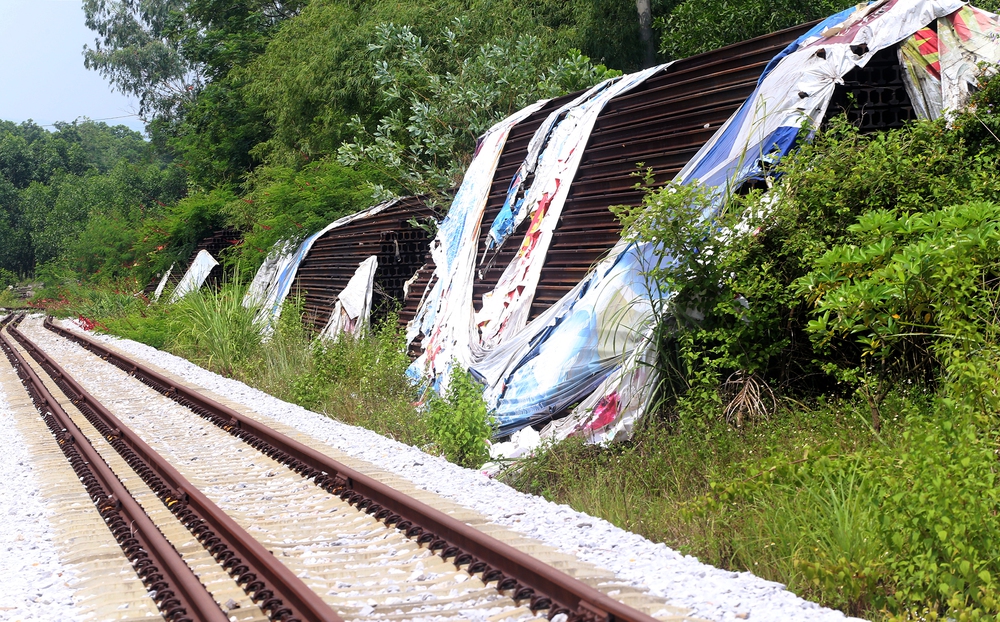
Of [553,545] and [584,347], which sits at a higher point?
[584,347]

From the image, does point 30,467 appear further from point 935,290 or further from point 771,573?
point 935,290

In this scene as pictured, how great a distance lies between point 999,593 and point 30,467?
8.30m

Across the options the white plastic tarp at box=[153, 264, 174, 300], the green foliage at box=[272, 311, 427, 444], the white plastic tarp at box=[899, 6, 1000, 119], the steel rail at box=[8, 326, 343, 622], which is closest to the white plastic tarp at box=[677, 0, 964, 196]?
the white plastic tarp at box=[899, 6, 1000, 119]

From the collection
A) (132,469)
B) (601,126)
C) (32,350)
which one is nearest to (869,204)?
(601,126)

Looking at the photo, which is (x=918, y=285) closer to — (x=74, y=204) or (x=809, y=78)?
(x=809, y=78)

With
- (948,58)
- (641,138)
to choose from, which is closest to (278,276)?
(641,138)

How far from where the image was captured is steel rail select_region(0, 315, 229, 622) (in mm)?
4840

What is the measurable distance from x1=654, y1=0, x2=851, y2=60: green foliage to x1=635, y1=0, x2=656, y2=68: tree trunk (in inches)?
120

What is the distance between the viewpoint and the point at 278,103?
99.5 ft

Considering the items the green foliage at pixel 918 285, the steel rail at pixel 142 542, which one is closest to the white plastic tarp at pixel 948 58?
the green foliage at pixel 918 285

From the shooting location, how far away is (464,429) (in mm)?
8562

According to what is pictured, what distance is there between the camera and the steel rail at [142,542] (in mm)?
4840

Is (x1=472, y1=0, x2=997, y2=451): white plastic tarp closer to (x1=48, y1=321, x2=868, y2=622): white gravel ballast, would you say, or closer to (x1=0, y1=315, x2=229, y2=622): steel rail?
(x1=48, y1=321, x2=868, y2=622): white gravel ballast

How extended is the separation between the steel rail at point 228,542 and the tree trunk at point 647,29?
19197 millimetres
